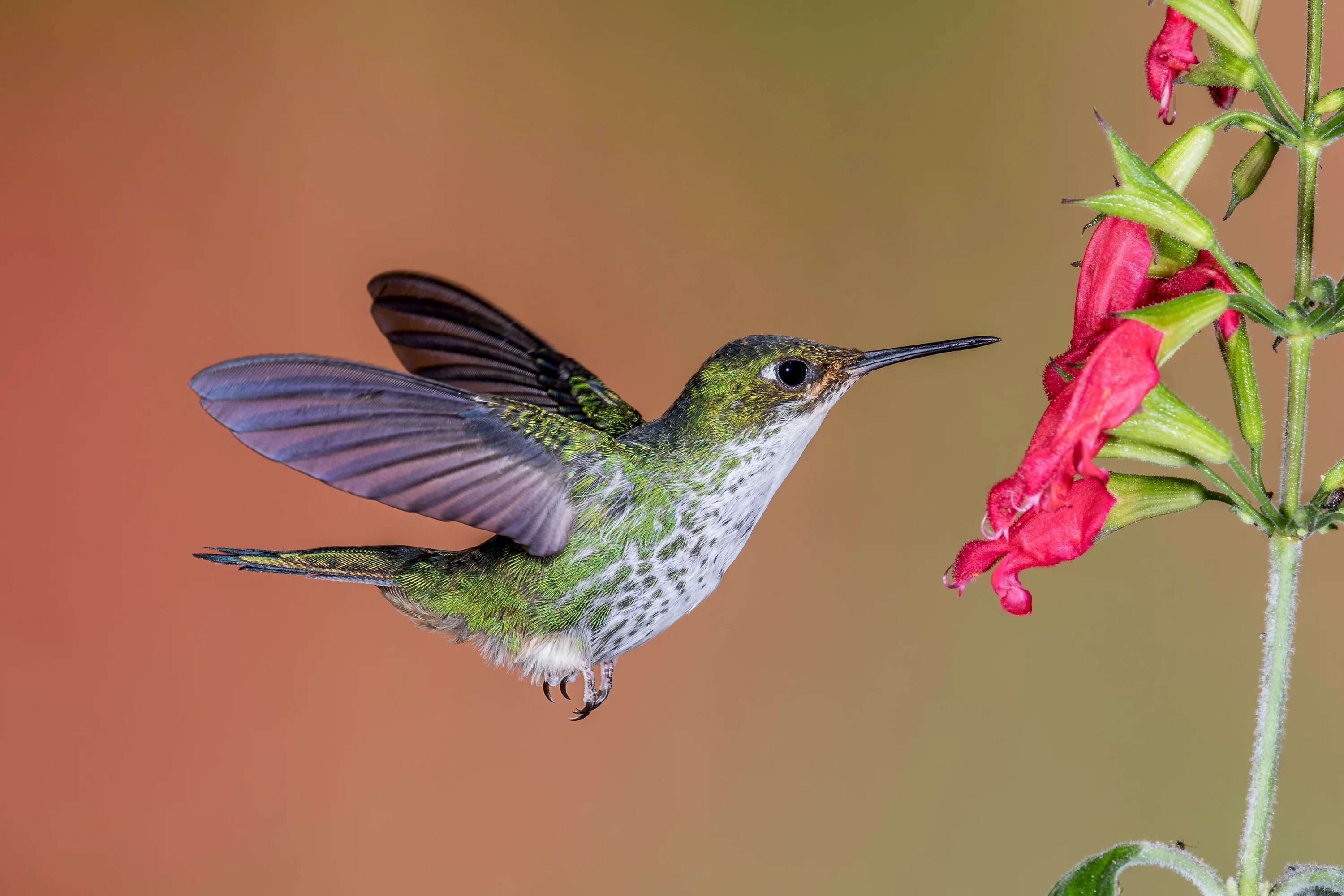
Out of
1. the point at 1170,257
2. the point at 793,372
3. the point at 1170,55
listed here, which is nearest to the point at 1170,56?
the point at 1170,55

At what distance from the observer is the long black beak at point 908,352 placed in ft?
2.28

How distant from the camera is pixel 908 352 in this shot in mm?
742

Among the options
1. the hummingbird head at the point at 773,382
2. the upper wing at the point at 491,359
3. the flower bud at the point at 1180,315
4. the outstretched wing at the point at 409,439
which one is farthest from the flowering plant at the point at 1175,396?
the upper wing at the point at 491,359

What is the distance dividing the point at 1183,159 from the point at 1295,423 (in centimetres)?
14

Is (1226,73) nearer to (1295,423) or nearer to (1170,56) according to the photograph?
(1170,56)

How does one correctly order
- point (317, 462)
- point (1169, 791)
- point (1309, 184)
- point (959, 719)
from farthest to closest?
1. point (959, 719)
2. point (1169, 791)
3. point (317, 462)
4. point (1309, 184)

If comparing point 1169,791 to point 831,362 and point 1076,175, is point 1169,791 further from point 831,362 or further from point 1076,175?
point 831,362

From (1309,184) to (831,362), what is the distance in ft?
1.11

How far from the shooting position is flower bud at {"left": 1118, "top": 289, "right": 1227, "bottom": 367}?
0.47 m

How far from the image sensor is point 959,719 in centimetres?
161

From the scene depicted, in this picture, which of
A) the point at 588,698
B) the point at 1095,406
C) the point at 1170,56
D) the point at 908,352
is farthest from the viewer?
the point at 588,698

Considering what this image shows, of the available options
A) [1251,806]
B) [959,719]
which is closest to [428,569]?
[1251,806]

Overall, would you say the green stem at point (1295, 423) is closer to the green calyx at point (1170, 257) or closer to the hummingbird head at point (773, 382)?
the green calyx at point (1170, 257)

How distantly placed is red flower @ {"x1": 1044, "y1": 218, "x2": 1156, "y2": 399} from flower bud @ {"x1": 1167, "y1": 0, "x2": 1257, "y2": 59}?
0.30 feet
